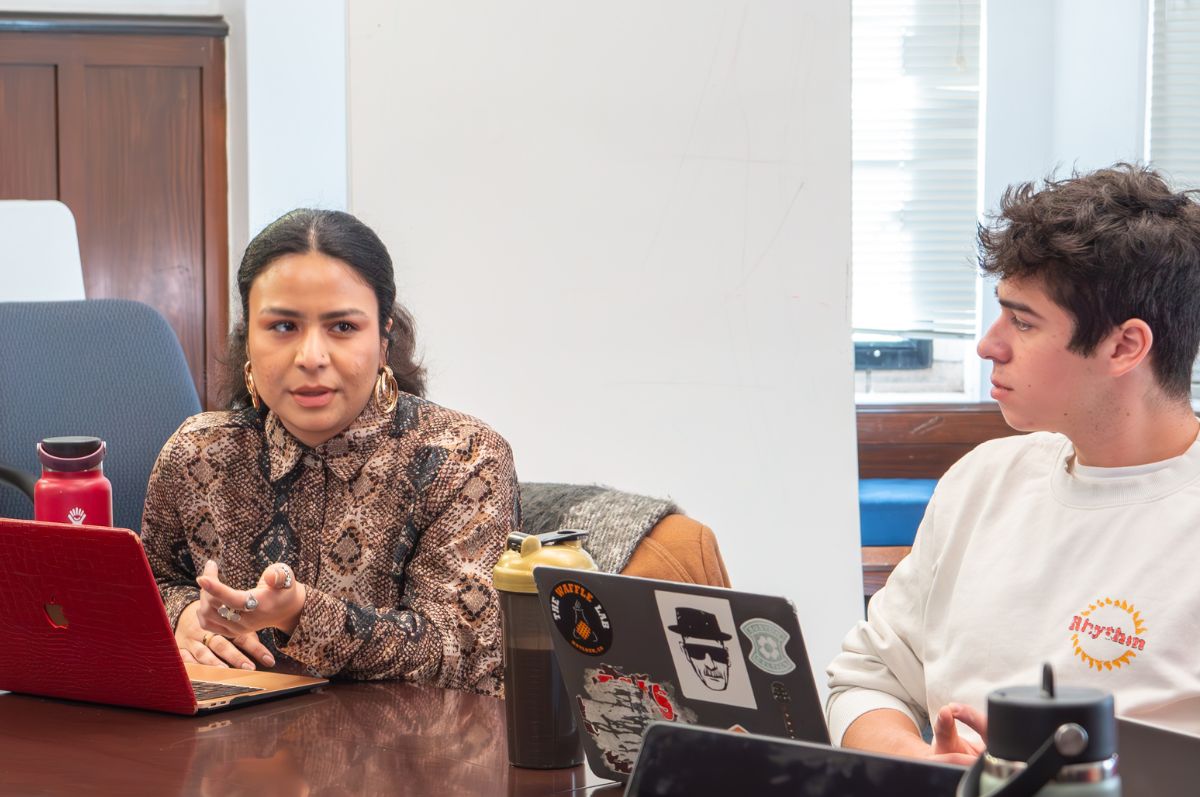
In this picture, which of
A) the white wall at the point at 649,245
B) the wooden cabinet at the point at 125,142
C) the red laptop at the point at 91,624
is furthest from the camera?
the wooden cabinet at the point at 125,142

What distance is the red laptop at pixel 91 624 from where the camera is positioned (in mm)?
1079

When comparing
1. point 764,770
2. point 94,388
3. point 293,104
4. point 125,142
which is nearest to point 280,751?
point 764,770

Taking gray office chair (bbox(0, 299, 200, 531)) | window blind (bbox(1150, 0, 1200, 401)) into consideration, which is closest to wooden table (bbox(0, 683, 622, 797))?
gray office chair (bbox(0, 299, 200, 531))

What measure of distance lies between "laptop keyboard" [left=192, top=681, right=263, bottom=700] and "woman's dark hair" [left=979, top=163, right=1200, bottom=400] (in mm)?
836

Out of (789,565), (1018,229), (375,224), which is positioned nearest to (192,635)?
(1018,229)

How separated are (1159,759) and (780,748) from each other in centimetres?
30

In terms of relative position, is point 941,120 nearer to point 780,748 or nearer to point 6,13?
point 6,13

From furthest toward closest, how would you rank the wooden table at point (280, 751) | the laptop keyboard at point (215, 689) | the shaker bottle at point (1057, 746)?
the laptop keyboard at point (215, 689), the wooden table at point (280, 751), the shaker bottle at point (1057, 746)

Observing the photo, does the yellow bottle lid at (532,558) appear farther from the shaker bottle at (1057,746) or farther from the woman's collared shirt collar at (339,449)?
the woman's collared shirt collar at (339,449)

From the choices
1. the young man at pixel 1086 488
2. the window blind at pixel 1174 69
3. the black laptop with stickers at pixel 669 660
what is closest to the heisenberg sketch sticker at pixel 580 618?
the black laptop with stickers at pixel 669 660

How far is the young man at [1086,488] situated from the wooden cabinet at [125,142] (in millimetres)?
3325

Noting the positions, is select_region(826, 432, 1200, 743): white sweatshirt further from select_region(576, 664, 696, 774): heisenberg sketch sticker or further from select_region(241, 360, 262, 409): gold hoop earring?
select_region(241, 360, 262, 409): gold hoop earring

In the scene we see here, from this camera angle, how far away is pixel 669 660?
2.89 ft

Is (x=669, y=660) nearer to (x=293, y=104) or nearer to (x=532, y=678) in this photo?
(x=532, y=678)
